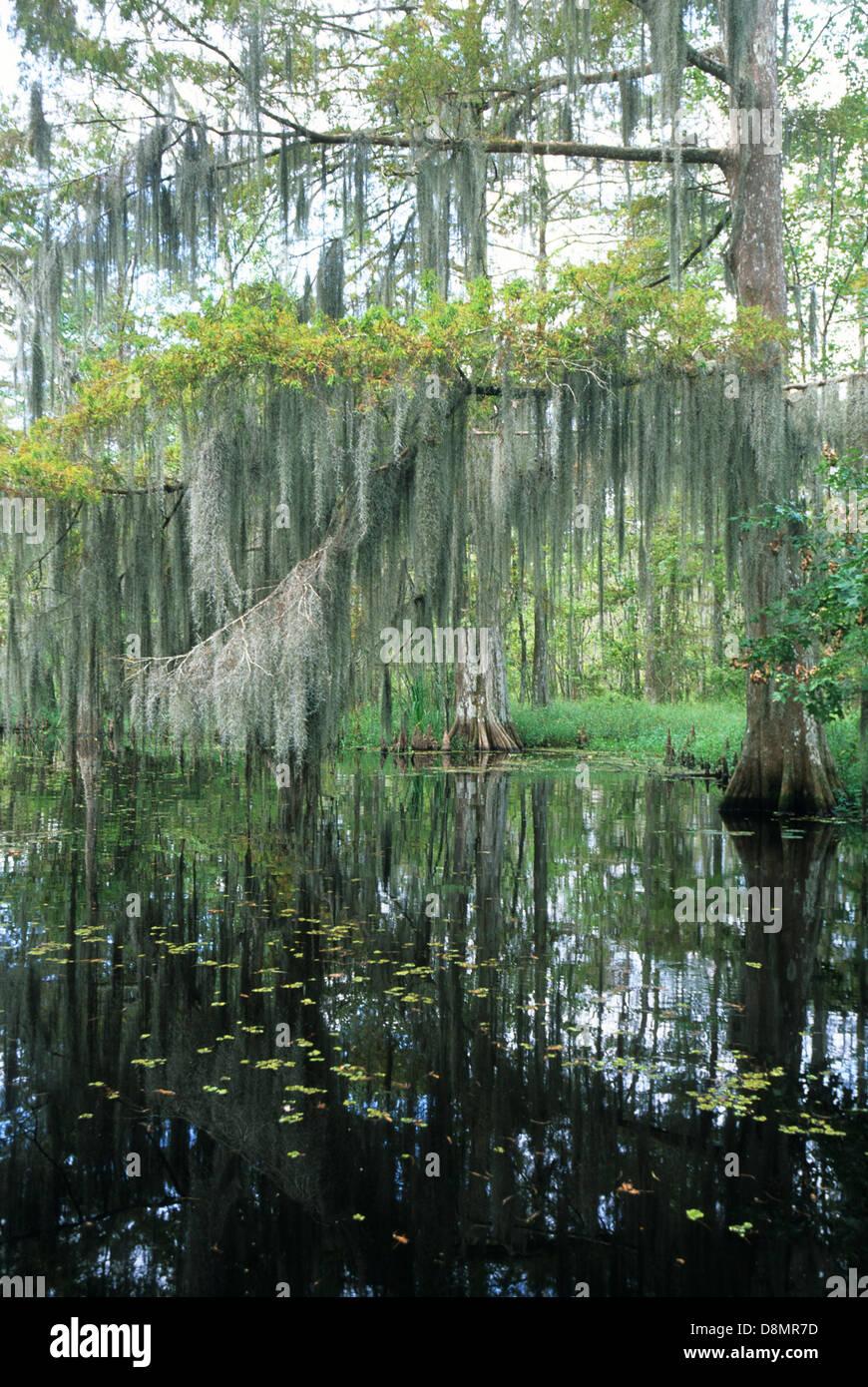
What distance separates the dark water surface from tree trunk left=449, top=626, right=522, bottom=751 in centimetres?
873

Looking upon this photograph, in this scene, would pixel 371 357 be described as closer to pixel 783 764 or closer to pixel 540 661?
pixel 783 764

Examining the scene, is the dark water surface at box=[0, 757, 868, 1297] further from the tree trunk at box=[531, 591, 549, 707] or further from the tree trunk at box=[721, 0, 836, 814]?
the tree trunk at box=[531, 591, 549, 707]

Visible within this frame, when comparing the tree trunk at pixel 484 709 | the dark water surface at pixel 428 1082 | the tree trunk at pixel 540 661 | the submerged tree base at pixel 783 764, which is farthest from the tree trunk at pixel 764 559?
the tree trunk at pixel 540 661

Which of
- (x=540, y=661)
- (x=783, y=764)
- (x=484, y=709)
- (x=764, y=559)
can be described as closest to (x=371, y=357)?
(x=764, y=559)

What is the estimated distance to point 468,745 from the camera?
15.2 meters

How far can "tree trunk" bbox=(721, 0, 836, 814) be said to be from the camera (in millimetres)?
8250

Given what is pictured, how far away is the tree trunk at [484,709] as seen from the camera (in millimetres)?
15000

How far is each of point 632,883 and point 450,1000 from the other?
2.45 meters

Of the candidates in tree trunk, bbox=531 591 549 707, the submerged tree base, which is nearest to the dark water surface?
the submerged tree base

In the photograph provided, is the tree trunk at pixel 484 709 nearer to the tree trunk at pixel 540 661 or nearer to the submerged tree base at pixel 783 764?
the tree trunk at pixel 540 661

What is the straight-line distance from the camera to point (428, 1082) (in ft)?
10.1

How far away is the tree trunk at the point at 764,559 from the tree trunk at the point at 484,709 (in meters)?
6.44

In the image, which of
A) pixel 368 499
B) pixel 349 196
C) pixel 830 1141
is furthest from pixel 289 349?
pixel 830 1141
